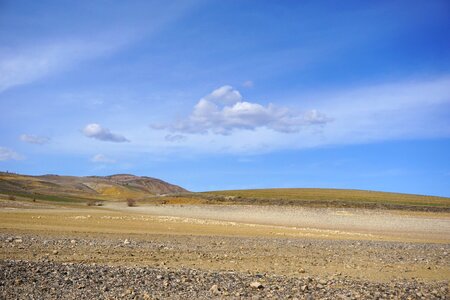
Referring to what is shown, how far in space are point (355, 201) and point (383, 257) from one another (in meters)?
52.5

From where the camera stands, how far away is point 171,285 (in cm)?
1045

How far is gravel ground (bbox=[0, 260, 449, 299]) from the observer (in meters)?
9.56

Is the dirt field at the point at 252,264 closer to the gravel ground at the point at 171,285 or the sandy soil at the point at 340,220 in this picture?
the gravel ground at the point at 171,285

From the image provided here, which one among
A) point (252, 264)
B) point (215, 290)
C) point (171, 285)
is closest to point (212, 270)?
point (252, 264)

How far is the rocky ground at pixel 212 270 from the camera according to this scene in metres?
9.90

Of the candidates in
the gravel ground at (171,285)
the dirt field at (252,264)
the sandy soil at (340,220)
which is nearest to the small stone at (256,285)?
the gravel ground at (171,285)

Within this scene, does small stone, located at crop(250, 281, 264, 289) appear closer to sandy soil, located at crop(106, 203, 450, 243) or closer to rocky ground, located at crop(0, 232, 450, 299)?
rocky ground, located at crop(0, 232, 450, 299)

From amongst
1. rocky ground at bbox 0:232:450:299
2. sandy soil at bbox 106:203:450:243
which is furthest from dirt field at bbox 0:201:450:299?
sandy soil at bbox 106:203:450:243

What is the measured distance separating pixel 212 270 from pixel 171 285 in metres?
3.15

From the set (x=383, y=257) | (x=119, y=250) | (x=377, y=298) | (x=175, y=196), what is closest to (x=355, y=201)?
(x=175, y=196)

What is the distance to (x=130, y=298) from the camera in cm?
922

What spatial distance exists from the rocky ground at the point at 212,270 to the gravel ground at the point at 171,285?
0.07ft

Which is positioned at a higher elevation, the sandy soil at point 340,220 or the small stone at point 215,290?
the sandy soil at point 340,220

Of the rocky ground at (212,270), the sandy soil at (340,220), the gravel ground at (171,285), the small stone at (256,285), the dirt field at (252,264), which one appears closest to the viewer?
the gravel ground at (171,285)
